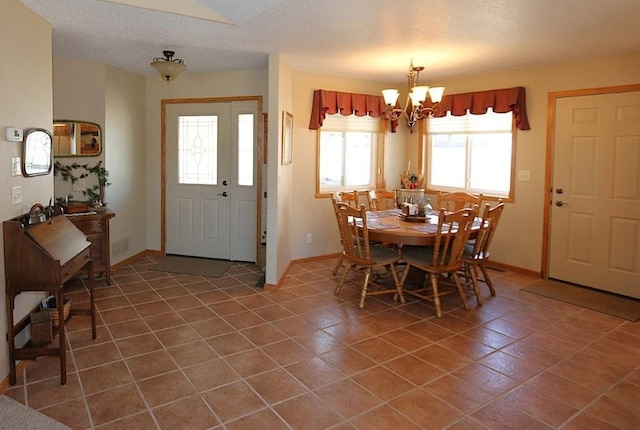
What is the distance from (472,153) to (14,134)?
15.7 feet

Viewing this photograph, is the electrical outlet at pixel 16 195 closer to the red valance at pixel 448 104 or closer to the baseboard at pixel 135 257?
the baseboard at pixel 135 257

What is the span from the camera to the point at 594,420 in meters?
2.49

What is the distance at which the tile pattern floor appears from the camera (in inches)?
98.4

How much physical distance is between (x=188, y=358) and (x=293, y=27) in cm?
255

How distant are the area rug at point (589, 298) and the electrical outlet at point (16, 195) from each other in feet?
14.6

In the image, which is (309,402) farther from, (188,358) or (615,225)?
→ (615,225)

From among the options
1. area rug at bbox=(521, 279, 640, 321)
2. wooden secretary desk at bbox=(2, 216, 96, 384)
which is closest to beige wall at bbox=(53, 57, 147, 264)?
wooden secretary desk at bbox=(2, 216, 96, 384)

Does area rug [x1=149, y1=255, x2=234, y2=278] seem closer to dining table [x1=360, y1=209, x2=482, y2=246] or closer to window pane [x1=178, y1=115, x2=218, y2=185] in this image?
window pane [x1=178, y1=115, x2=218, y2=185]

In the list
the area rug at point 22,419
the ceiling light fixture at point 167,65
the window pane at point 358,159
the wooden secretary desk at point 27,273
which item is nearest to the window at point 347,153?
the window pane at point 358,159

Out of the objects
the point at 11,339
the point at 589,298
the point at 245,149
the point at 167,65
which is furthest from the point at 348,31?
the point at 589,298

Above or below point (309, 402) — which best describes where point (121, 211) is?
above

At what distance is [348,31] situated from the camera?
12.2 feet

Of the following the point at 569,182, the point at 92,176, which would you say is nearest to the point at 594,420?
the point at 569,182

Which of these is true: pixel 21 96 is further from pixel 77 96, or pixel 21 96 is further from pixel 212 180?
pixel 212 180
